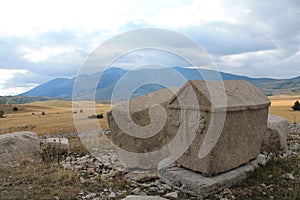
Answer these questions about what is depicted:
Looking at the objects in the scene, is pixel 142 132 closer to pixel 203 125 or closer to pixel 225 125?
pixel 203 125

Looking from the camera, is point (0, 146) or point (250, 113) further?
point (0, 146)

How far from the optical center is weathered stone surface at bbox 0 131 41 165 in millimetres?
9320

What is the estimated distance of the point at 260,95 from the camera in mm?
7824

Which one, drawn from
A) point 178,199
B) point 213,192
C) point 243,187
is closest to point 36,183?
point 178,199

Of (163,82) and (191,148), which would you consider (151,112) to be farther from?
(191,148)

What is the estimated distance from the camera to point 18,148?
9.62 metres

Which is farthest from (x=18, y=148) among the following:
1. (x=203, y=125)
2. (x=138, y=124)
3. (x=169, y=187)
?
(x=203, y=125)

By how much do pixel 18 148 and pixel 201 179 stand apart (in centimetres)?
632

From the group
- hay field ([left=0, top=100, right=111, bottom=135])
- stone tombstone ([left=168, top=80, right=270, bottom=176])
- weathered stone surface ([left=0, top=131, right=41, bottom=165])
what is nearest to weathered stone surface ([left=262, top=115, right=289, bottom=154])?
stone tombstone ([left=168, top=80, right=270, bottom=176])

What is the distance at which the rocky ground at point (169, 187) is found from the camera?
596 cm

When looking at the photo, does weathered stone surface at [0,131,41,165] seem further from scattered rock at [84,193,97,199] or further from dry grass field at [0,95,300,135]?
dry grass field at [0,95,300,135]

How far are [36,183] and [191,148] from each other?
11.8 ft

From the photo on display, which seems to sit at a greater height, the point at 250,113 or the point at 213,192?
the point at 250,113

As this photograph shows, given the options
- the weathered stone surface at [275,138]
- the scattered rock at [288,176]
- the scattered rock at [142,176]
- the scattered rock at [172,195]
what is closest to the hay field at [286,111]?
the weathered stone surface at [275,138]
